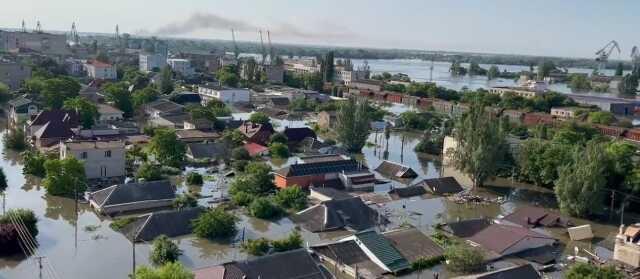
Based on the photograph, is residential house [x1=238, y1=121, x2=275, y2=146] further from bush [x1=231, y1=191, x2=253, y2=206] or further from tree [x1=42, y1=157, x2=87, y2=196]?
tree [x1=42, y1=157, x2=87, y2=196]

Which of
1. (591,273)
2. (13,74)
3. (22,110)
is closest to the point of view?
(591,273)

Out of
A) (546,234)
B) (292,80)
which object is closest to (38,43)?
(292,80)

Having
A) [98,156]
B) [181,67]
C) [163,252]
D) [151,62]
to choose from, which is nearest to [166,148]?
[98,156]

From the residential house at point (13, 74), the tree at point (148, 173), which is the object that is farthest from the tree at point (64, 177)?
the residential house at point (13, 74)

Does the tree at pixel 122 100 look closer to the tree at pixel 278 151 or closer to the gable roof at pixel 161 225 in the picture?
the tree at pixel 278 151

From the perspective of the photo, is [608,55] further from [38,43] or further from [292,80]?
[38,43]

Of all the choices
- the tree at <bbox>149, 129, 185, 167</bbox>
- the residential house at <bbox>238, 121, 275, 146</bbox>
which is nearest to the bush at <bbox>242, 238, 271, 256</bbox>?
the tree at <bbox>149, 129, 185, 167</bbox>

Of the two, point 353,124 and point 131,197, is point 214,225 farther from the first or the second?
point 353,124
